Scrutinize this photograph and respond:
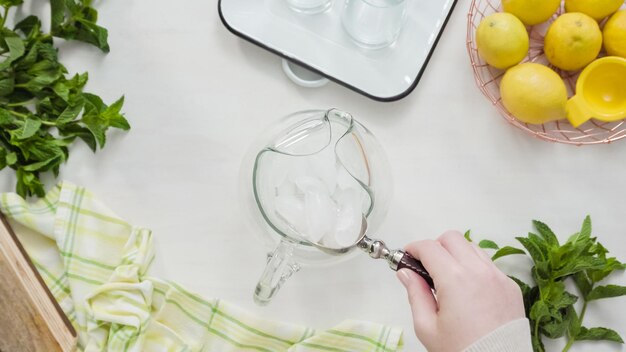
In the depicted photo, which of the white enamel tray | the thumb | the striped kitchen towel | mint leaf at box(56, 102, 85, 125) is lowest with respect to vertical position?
the striped kitchen towel

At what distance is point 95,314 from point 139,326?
0.06 meters

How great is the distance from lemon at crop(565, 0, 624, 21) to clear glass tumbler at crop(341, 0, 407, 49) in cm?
22

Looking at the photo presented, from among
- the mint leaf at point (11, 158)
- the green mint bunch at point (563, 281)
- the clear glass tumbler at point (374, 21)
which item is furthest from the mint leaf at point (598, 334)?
the mint leaf at point (11, 158)

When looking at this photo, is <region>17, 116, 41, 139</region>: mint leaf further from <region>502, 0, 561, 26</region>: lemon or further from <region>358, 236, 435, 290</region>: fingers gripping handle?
<region>502, 0, 561, 26</region>: lemon

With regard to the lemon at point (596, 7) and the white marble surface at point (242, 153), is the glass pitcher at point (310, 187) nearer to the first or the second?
the white marble surface at point (242, 153)

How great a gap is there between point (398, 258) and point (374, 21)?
33 cm

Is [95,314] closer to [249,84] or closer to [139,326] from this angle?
[139,326]

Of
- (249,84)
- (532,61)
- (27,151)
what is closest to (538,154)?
(532,61)

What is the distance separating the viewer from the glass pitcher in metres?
0.82

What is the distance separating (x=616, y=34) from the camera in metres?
0.92

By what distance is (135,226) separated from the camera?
978 millimetres

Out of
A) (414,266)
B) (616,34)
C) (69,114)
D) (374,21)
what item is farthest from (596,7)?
(69,114)

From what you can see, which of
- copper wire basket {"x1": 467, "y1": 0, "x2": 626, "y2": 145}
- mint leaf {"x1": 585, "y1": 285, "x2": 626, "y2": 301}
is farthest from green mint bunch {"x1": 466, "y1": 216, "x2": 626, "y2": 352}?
copper wire basket {"x1": 467, "y1": 0, "x2": 626, "y2": 145}

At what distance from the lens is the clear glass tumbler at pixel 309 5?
96 cm
